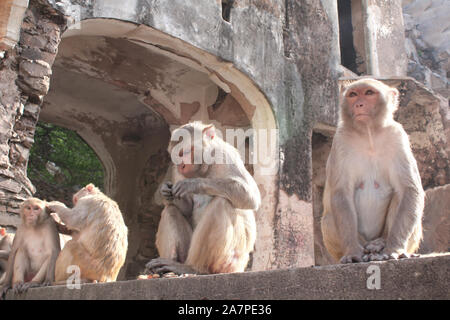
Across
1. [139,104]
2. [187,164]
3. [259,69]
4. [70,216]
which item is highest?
[139,104]

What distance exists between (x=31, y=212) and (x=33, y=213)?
0.02m

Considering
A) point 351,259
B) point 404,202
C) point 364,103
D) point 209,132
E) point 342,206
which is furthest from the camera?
point 209,132

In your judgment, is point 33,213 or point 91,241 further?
point 33,213

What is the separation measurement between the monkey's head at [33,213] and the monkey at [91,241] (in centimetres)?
18

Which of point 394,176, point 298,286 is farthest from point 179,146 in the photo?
point 298,286

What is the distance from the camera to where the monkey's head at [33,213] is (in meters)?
4.44

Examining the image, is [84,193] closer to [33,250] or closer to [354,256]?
[33,250]

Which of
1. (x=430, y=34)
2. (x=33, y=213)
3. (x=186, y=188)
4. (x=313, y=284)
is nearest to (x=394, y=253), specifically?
(x=313, y=284)

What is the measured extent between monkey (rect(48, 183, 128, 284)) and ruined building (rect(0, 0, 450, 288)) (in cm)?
110

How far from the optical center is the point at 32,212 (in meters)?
4.45

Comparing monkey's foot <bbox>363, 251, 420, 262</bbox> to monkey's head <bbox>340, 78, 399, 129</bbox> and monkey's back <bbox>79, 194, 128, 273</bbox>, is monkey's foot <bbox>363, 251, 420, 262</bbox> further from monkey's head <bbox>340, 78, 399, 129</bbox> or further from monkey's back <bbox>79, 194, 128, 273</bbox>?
monkey's back <bbox>79, 194, 128, 273</bbox>

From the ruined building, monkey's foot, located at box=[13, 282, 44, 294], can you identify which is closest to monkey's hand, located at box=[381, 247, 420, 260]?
monkey's foot, located at box=[13, 282, 44, 294]

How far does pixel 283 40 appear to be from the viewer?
8.62 metres

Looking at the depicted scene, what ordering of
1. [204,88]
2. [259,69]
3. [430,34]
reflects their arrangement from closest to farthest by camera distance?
[259,69], [204,88], [430,34]
